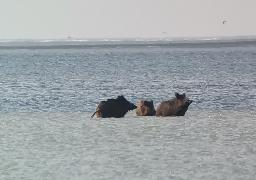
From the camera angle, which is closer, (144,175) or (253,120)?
(144,175)

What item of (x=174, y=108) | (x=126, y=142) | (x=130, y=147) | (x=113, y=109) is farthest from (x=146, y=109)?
(x=130, y=147)

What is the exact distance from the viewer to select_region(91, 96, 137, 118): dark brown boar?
A: 613 inches

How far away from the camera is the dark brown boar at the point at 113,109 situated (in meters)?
15.6

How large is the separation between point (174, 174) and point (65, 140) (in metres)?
3.61

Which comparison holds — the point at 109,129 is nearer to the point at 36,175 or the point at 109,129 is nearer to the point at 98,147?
the point at 98,147

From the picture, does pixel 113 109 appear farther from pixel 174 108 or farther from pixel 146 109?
pixel 174 108

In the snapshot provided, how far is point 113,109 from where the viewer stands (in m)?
15.7

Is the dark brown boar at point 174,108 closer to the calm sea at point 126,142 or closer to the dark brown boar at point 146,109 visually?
the dark brown boar at point 146,109

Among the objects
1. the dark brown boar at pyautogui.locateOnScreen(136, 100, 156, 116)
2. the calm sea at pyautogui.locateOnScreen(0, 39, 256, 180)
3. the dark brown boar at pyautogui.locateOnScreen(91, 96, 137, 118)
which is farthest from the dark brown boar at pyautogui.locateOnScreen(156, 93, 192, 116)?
the dark brown boar at pyautogui.locateOnScreen(91, 96, 137, 118)

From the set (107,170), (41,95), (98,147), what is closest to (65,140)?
(98,147)

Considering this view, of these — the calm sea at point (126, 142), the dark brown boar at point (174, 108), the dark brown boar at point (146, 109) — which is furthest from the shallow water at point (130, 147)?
the dark brown boar at point (146, 109)

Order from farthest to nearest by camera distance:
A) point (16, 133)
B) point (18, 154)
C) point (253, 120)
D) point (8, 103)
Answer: point (8, 103) < point (253, 120) < point (16, 133) < point (18, 154)

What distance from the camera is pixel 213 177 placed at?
888cm

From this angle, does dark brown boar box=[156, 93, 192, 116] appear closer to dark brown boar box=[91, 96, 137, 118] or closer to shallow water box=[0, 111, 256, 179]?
shallow water box=[0, 111, 256, 179]
